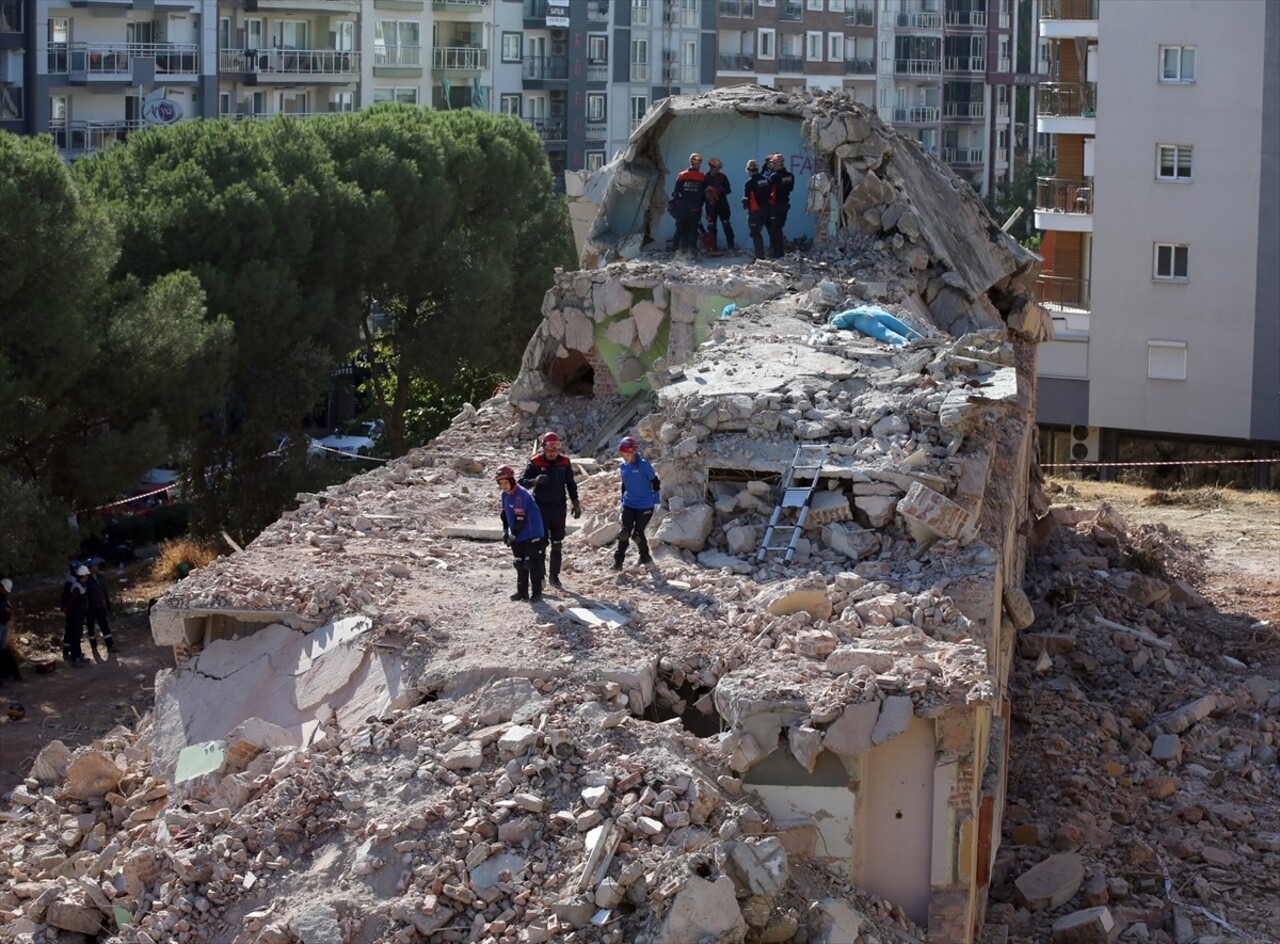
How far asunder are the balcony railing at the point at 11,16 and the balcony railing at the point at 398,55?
38.9ft

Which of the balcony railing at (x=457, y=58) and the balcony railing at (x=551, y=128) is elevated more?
the balcony railing at (x=457, y=58)

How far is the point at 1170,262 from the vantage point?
36250mm

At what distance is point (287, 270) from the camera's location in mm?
28484

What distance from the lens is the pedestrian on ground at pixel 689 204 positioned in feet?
70.0

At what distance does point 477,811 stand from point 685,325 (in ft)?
32.7

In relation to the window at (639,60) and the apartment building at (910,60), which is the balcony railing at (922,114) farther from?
the window at (639,60)

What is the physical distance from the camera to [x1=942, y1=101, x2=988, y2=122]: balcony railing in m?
66.8

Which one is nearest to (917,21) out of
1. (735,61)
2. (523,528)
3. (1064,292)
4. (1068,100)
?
(735,61)

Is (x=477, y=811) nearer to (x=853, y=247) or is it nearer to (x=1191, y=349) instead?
(x=853, y=247)

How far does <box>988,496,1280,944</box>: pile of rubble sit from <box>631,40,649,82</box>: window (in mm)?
38420

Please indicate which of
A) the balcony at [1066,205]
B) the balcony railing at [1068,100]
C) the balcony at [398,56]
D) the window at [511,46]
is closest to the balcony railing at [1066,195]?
the balcony at [1066,205]

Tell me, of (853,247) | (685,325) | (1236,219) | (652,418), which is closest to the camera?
(652,418)

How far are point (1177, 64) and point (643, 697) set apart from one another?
2680 centimetres

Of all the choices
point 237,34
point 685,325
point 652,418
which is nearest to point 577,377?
point 685,325
